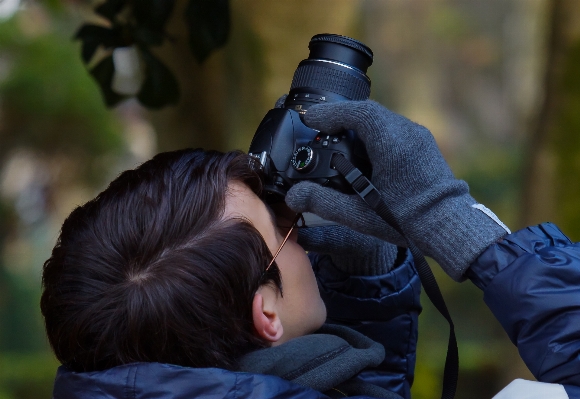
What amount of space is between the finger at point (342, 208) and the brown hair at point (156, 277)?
10 centimetres

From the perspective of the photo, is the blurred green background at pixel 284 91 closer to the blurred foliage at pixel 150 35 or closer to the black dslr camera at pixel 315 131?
the blurred foliage at pixel 150 35

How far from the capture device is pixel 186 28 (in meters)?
1.79

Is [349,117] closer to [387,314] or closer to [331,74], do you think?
[331,74]

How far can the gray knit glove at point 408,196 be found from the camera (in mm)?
914

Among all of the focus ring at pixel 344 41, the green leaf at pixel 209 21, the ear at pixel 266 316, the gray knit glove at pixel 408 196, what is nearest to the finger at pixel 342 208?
the gray knit glove at pixel 408 196

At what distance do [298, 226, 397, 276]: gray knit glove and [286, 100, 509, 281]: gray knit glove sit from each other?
21 cm

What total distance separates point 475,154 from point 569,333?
4.81 m

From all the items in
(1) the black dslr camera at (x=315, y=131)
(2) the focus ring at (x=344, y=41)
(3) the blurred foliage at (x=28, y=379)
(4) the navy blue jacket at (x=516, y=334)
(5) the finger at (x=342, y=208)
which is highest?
(2) the focus ring at (x=344, y=41)

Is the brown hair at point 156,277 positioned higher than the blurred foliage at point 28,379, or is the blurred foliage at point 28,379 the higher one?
the brown hair at point 156,277

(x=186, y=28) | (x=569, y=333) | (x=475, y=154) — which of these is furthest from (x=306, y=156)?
(x=475, y=154)

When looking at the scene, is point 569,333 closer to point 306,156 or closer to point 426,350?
point 306,156

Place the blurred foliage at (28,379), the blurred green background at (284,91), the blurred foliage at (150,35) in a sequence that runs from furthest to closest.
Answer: the blurred foliage at (28,379) < the blurred green background at (284,91) < the blurred foliage at (150,35)

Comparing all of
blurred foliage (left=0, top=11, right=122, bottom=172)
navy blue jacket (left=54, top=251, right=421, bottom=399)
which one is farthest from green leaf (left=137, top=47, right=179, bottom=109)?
blurred foliage (left=0, top=11, right=122, bottom=172)

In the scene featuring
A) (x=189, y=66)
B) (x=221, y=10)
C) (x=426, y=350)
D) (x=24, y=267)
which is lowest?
(x=426, y=350)
